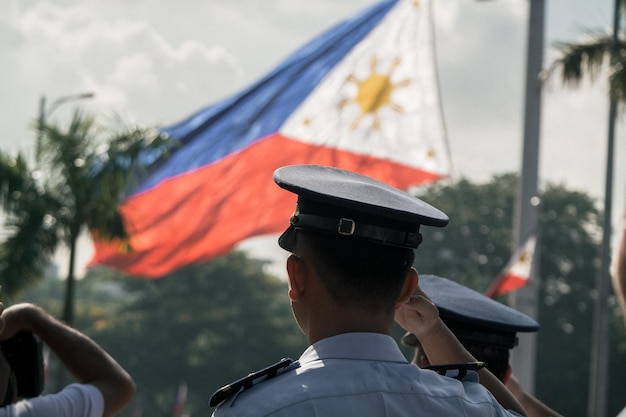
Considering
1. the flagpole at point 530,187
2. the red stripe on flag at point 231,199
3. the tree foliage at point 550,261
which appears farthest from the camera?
the tree foliage at point 550,261

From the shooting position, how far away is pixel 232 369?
52.9 meters

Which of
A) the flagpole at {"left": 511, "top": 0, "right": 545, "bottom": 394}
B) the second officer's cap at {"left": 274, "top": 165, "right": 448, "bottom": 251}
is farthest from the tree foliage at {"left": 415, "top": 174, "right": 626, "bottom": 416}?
the second officer's cap at {"left": 274, "top": 165, "right": 448, "bottom": 251}

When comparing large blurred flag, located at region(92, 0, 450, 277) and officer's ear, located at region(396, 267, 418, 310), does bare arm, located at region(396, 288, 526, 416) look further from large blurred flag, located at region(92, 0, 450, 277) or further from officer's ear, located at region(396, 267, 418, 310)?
large blurred flag, located at region(92, 0, 450, 277)

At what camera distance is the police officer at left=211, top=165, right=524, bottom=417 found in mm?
2273

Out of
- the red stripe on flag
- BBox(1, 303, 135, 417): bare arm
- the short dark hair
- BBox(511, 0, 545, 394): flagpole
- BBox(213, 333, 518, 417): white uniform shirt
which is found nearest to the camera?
BBox(213, 333, 518, 417): white uniform shirt

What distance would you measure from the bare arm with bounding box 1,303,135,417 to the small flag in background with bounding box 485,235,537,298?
8915 mm

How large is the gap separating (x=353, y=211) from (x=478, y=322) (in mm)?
1217

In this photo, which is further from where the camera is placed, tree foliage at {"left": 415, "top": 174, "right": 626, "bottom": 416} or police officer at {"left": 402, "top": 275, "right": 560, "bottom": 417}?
tree foliage at {"left": 415, "top": 174, "right": 626, "bottom": 416}

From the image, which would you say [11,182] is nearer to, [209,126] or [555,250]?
[209,126]

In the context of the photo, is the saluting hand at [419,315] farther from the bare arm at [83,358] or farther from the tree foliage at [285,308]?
the tree foliage at [285,308]

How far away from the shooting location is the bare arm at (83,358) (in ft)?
10.4

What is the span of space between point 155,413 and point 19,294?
3619 cm

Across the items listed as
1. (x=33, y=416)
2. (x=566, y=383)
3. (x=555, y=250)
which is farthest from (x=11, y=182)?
(x=555, y=250)

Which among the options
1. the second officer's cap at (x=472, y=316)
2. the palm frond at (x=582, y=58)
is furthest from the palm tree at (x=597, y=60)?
the second officer's cap at (x=472, y=316)
